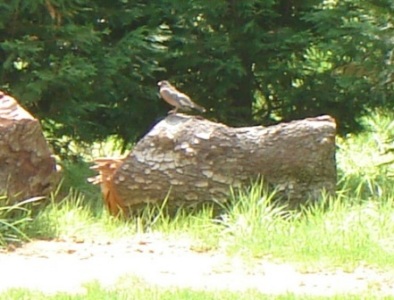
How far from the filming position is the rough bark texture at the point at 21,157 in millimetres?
8273

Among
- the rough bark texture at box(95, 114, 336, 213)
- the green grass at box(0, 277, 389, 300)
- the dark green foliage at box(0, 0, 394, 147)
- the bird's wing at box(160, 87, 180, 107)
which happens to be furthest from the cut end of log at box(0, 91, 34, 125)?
the green grass at box(0, 277, 389, 300)

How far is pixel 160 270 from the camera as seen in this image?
7211mm

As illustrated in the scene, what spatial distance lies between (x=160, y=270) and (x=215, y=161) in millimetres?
1703

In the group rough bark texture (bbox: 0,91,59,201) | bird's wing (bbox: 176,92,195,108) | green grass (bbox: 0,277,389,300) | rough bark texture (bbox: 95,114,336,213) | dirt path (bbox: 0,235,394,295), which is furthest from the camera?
bird's wing (bbox: 176,92,195,108)

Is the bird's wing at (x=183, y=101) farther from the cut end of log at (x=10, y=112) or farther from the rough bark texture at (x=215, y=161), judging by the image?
the cut end of log at (x=10, y=112)

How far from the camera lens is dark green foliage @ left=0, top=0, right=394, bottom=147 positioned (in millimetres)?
10086

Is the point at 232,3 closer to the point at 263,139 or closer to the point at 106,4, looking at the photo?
the point at 106,4

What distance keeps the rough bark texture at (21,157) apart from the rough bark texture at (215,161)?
2.09ft

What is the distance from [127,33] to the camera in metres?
10.8

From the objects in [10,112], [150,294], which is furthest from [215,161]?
[150,294]

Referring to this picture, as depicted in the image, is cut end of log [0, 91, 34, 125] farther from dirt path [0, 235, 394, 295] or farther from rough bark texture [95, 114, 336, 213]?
dirt path [0, 235, 394, 295]

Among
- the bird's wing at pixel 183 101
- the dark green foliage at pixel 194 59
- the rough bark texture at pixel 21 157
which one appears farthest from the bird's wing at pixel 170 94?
the rough bark texture at pixel 21 157

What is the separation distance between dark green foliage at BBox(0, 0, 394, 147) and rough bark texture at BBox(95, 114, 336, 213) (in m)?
1.62

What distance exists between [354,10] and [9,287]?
18.4 feet
